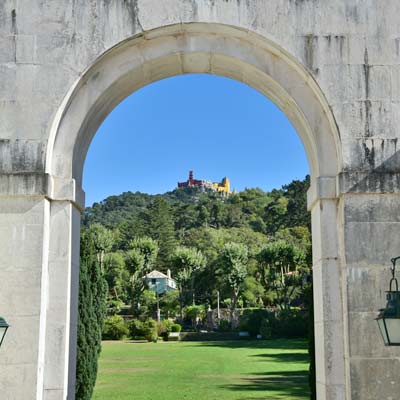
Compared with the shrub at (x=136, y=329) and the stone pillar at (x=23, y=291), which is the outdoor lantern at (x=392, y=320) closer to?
the stone pillar at (x=23, y=291)

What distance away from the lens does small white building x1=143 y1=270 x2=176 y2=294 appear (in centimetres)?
5264

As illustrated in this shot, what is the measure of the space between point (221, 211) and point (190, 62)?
3586 inches

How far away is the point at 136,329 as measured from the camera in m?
39.2

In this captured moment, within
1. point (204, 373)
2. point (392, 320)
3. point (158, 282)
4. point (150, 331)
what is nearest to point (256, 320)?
point (150, 331)

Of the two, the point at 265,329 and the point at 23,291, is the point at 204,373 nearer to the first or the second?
the point at 23,291

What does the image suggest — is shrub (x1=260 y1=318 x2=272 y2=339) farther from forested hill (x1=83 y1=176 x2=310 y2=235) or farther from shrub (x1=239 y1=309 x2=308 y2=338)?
forested hill (x1=83 y1=176 x2=310 y2=235)

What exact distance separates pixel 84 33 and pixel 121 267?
49.0 meters

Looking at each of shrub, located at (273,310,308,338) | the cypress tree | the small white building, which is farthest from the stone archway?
the small white building

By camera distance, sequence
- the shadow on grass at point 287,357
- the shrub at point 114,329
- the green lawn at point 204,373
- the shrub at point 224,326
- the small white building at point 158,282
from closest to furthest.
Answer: the green lawn at point 204,373 < the shadow on grass at point 287,357 < the shrub at point 114,329 < the shrub at point 224,326 < the small white building at point 158,282

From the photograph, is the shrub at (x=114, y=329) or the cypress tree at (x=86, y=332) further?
the shrub at (x=114, y=329)

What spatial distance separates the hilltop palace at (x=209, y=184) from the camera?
171375mm

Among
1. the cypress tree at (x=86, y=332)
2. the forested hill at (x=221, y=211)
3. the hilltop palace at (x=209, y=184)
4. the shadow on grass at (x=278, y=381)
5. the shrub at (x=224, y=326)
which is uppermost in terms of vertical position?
the hilltop palace at (x=209, y=184)

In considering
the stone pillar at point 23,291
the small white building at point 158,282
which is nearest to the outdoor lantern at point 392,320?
the stone pillar at point 23,291

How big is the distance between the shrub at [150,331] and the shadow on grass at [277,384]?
61.1 ft
